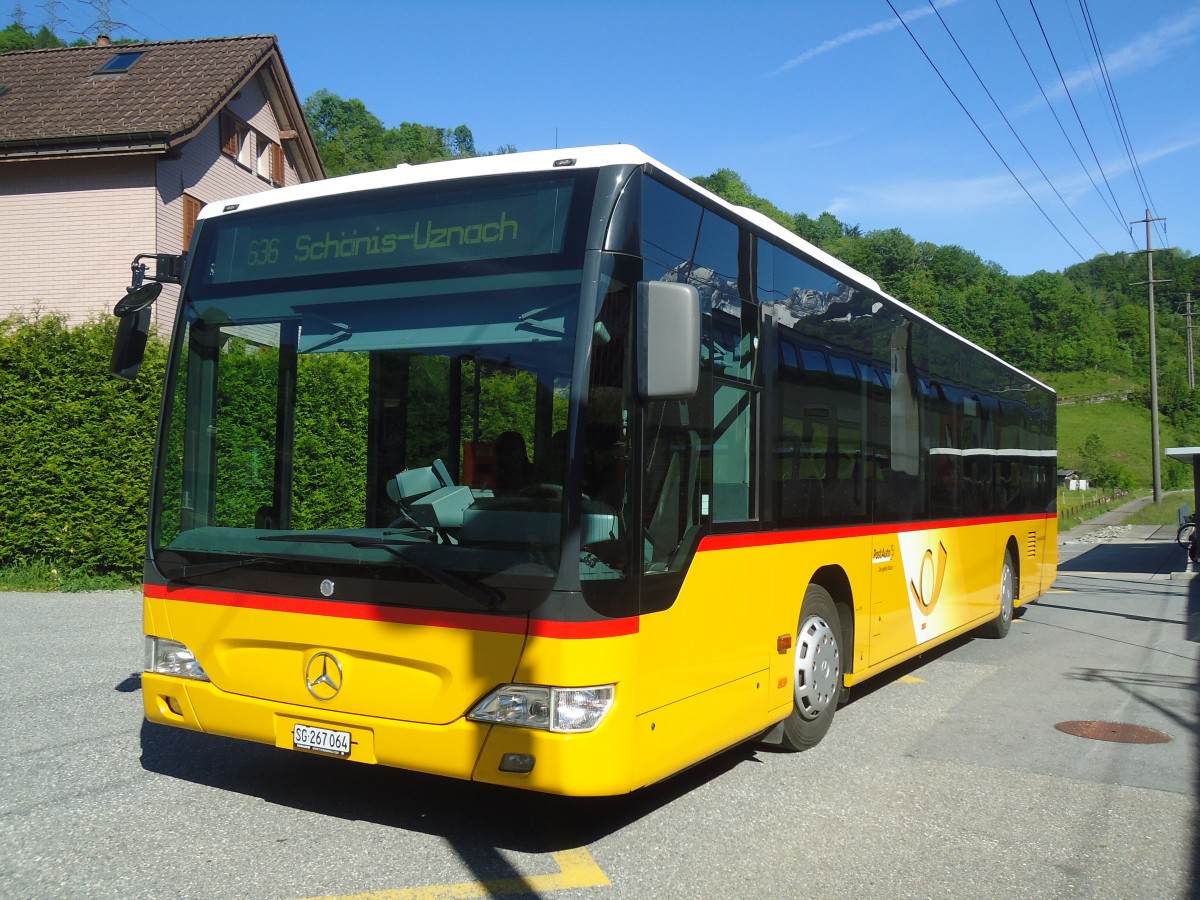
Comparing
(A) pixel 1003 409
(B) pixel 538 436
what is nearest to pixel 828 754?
(B) pixel 538 436

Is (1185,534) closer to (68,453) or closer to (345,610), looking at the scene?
(68,453)

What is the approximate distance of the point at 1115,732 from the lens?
7742mm

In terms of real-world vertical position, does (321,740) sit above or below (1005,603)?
above

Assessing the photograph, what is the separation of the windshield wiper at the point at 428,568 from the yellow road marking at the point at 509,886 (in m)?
1.08

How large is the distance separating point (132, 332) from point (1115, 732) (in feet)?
21.7

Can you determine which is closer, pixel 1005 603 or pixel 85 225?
pixel 1005 603

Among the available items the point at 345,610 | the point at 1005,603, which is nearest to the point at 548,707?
the point at 345,610

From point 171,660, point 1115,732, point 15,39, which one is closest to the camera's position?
point 171,660

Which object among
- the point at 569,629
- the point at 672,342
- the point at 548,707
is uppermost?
the point at 672,342

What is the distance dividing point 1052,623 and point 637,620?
1134 centimetres

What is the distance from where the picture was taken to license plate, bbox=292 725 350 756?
4.89m

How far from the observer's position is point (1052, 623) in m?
14.5

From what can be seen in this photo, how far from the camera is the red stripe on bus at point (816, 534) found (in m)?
5.51

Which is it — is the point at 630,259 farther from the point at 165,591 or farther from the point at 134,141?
the point at 134,141
